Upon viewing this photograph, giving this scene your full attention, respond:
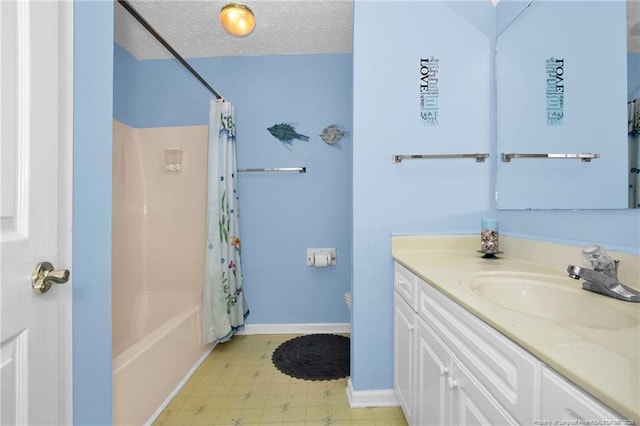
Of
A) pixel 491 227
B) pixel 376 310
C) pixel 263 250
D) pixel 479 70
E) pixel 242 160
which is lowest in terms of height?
pixel 376 310

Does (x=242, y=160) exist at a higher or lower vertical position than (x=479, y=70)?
lower

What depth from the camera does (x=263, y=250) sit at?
2342 mm

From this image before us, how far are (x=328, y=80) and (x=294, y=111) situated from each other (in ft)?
1.35

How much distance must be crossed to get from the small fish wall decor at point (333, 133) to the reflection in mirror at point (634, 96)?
1669mm

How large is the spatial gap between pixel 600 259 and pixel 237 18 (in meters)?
2.13

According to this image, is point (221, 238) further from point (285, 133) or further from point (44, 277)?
point (44, 277)

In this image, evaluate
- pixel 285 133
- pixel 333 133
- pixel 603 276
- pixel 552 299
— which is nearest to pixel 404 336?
pixel 552 299

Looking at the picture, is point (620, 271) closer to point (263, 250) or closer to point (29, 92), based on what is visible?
point (29, 92)

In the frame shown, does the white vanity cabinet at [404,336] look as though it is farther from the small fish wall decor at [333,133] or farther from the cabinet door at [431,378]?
the small fish wall decor at [333,133]

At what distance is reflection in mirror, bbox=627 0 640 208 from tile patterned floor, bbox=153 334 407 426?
140cm

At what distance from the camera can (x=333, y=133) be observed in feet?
7.65

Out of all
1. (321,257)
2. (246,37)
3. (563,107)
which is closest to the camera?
(563,107)

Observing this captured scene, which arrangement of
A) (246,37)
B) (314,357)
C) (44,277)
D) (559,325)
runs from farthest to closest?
(246,37) < (314,357) < (44,277) < (559,325)

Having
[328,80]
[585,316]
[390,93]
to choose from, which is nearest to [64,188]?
[390,93]
